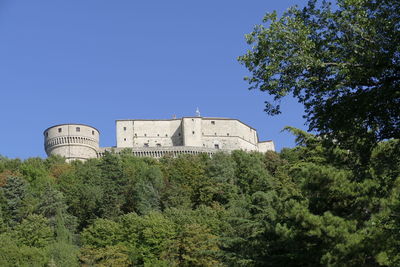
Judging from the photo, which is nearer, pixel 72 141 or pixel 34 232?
pixel 34 232

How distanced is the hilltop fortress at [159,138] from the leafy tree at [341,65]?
257ft

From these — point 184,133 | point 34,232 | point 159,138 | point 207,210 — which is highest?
point 159,138

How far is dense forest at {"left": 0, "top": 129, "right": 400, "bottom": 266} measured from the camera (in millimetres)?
19630

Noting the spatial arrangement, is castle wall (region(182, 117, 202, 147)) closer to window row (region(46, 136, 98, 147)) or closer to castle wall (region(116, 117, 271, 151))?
castle wall (region(116, 117, 271, 151))

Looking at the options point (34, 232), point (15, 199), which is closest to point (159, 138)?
point (15, 199)

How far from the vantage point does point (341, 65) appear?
14602mm

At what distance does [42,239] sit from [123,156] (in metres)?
31.1

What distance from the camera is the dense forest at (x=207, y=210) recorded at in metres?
19.6

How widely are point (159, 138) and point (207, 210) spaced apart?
4632 cm

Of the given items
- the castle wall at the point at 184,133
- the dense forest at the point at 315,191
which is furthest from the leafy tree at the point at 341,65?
the castle wall at the point at 184,133

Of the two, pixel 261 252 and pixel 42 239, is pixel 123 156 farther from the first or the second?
pixel 261 252

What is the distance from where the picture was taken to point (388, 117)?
1477cm

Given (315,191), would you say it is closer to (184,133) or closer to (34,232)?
(34,232)

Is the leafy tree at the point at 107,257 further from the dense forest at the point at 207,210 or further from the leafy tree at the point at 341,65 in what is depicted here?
the leafy tree at the point at 341,65
